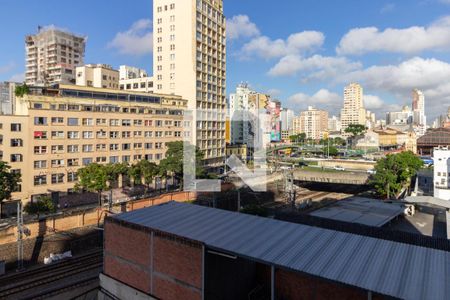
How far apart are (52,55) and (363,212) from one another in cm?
8131

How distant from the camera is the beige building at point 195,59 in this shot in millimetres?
52219

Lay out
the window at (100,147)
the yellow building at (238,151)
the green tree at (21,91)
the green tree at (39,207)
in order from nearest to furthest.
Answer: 1. the green tree at (39,207)
2. the green tree at (21,91)
3. the window at (100,147)
4. the yellow building at (238,151)

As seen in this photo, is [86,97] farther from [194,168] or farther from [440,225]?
[440,225]

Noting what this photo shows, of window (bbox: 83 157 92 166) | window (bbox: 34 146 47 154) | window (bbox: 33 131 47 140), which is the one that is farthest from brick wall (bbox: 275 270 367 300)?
window (bbox: 83 157 92 166)

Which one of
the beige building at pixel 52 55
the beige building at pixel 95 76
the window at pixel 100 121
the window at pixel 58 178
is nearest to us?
the window at pixel 58 178

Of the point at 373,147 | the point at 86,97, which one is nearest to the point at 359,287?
the point at 86,97

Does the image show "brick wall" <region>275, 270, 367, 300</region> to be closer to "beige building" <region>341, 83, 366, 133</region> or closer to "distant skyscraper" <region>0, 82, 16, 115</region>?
"distant skyscraper" <region>0, 82, 16, 115</region>

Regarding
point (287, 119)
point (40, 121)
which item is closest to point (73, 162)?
point (40, 121)

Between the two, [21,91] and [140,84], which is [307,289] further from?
[140,84]

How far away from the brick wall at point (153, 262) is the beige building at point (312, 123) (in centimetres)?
16727

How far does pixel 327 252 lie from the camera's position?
1012cm

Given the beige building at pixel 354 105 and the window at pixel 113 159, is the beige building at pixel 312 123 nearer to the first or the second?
the beige building at pixel 354 105

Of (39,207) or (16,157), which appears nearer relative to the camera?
(39,207)

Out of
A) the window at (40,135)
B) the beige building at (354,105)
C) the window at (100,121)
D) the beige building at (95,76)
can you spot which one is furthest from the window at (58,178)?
the beige building at (354,105)
